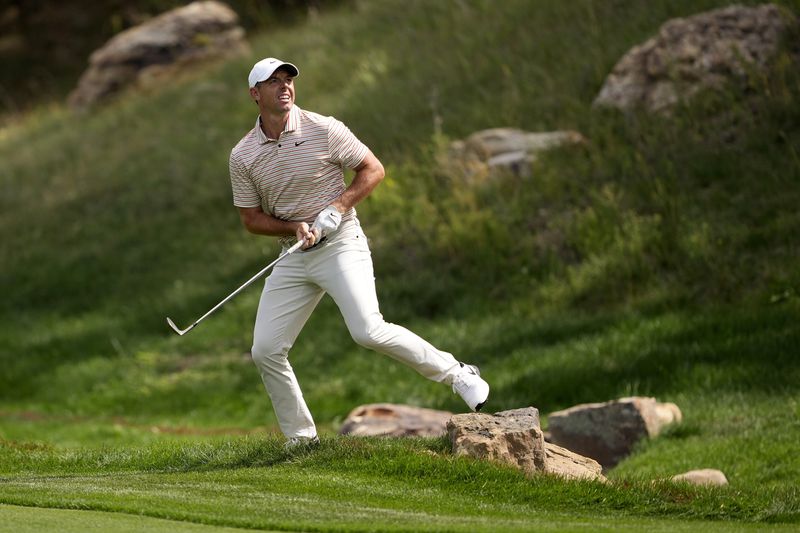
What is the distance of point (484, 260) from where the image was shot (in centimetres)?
1778

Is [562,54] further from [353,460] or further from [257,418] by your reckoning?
[353,460]

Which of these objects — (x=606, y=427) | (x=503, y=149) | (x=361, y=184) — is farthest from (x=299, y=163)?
(x=503, y=149)

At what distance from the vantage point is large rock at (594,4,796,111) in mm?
17469

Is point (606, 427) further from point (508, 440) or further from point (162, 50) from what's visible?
point (162, 50)

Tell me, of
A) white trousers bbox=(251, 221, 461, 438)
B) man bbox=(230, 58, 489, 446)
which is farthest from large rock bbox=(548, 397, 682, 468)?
white trousers bbox=(251, 221, 461, 438)

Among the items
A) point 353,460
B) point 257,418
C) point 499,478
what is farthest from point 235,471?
point 257,418

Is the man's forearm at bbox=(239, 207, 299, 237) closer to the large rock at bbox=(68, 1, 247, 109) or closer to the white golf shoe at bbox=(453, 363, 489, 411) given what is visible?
the white golf shoe at bbox=(453, 363, 489, 411)

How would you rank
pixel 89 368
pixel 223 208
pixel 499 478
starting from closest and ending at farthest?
1. pixel 499 478
2. pixel 89 368
3. pixel 223 208

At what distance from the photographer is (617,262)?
16203mm

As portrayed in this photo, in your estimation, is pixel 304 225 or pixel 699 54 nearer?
pixel 304 225

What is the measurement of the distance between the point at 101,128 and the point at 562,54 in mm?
11066

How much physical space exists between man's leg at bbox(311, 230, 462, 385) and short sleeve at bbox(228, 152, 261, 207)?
0.68 metres

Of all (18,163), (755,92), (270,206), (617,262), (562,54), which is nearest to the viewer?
(270,206)

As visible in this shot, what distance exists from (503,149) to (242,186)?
9.93 m
